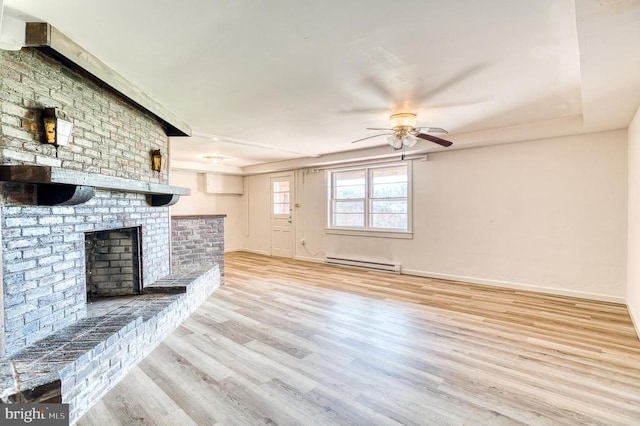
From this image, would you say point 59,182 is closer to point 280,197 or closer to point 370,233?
point 370,233

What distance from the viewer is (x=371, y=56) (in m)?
2.21

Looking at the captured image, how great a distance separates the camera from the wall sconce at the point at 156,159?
11.4 feet

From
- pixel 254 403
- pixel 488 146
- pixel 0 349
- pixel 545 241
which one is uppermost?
pixel 488 146

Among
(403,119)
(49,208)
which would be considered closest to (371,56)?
(403,119)

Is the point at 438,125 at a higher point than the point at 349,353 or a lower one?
higher

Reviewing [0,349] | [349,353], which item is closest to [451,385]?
[349,353]

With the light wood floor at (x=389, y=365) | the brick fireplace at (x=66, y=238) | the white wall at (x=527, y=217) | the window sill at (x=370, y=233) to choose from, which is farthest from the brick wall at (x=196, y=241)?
the white wall at (x=527, y=217)

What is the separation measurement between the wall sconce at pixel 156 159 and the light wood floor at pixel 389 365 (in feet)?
5.73

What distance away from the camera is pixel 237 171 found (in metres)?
7.79

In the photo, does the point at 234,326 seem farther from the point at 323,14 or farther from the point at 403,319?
the point at 323,14

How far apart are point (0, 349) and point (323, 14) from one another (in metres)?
2.62

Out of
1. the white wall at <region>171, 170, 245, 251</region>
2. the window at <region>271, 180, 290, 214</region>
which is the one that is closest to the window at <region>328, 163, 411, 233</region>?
the window at <region>271, 180, 290, 214</region>

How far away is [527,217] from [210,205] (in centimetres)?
675

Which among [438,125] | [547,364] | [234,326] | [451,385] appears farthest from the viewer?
[438,125]
